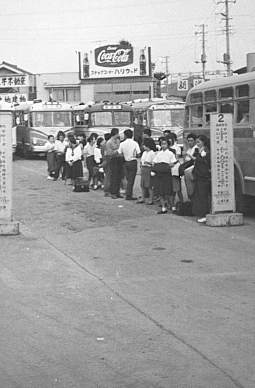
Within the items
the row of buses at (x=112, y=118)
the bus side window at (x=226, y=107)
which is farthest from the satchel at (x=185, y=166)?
the bus side window at (x=226, y=107)

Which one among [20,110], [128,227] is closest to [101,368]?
[128,227]

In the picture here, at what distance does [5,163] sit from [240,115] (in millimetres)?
4644

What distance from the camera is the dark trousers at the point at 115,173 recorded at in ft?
57.9

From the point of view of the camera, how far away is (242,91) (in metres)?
13.3

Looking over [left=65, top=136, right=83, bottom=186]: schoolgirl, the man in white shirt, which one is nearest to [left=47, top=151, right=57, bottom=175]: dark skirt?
[left=65, top=136, right=83, bottom=186]: schoolgirl

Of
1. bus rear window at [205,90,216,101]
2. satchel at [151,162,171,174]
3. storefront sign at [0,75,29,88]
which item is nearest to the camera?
satchel at [151,162,171,174]

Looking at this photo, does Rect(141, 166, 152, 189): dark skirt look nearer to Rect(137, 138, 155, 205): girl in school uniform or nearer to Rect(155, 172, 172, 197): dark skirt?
Rect(137, 138, 155, 205): girl in school uniform

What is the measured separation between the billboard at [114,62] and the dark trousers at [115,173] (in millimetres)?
51291

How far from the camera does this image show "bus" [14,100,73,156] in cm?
3338

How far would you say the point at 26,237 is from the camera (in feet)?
39.1

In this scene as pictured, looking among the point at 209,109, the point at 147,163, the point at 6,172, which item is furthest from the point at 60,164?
the point at 6,172

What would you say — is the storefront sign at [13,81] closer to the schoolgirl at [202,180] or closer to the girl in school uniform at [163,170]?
the girl in school uniform at [163,170]

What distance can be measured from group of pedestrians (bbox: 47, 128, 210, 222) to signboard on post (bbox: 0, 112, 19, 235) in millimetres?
3514

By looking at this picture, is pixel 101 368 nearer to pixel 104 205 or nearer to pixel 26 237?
pixel 26 237
